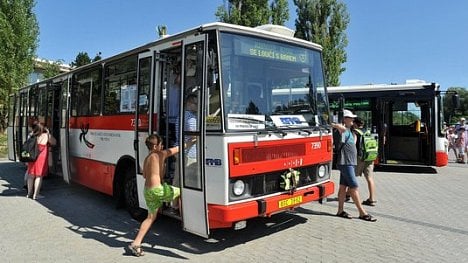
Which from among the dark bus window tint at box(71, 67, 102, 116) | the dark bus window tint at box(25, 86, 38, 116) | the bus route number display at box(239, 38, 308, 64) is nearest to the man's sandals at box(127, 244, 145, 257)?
the bus route number display at box(239, 38, 308, 64)

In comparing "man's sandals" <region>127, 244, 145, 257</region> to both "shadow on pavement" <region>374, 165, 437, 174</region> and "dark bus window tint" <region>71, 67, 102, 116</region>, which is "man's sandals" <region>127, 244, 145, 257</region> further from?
"shadow on pavement" <region>374, 165, 437, 174</region>

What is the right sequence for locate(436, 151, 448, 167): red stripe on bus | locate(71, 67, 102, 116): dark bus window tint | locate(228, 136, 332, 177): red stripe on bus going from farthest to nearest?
1. locate(436, 151, 448, 167): red stripe on bus
2. locate(71, 67, 102, 116): dark bus window tint
3. locate(228, 136, 332, 177): red stripe on bus

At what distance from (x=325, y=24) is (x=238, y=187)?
26539 mm

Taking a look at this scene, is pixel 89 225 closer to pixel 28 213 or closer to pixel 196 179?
pixel 28 213

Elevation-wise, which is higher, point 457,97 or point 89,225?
point 457,97

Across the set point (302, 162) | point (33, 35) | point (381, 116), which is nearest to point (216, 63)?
point (302, 162)

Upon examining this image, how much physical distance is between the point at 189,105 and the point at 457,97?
1096 cm

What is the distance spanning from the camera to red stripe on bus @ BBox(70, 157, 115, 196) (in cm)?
799

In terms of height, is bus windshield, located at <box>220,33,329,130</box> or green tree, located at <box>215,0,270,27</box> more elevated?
green tree, located at <box>215,0,270,27</box>

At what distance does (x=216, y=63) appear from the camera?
205 inches

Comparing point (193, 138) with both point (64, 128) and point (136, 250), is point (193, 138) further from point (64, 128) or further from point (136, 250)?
point (64, 128)

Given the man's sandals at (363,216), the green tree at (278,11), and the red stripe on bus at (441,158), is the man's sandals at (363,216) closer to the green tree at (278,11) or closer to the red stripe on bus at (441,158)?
the red stripe on bus at (441,158)

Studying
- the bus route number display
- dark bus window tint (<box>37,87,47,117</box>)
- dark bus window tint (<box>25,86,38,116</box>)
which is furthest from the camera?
dark bus window tint (<box>25,86,38,116</box>)

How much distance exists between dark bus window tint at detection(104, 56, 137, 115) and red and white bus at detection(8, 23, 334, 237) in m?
0.02
